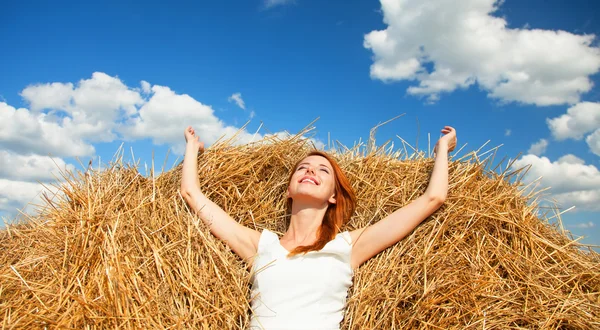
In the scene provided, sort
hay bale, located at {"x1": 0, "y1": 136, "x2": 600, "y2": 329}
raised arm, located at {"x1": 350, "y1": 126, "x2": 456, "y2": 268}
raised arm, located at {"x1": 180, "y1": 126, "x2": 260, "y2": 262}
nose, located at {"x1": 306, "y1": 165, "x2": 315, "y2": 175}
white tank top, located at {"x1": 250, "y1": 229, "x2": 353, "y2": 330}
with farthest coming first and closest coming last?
nose, located at {"x1": 306, "y1": 165, "x2": 315, "y2": 175} → raised arm, located at {"x1": 180, "y1": 126, "x2": 260, "y2": 262} → raised arm, located at {"x1": 350, "y1": 126, "x2": 456, "y2": 268} → white tank top, located at {"x1": 250, "y1": 229, "x2": 353, "y2": 330} → hay bale, located at {"x1": 0, "y1": 136, "x2": 600, "y2": 329}

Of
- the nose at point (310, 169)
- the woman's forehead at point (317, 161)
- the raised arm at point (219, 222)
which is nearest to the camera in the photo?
the raised arm at point (219, 222)

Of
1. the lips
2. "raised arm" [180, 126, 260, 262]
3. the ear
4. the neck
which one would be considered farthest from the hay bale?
the lips

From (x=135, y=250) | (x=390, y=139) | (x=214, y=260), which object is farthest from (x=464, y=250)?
(x=135, y=250)

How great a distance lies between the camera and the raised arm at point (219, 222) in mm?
2971

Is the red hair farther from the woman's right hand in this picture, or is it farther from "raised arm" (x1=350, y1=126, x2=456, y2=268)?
the woman's right hand

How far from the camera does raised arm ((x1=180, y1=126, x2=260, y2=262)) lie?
297 cm

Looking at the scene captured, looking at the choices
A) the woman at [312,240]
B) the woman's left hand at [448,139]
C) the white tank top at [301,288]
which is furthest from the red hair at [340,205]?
the woman's left hand at [448,139]

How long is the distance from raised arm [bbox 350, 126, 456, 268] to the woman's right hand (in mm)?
1467

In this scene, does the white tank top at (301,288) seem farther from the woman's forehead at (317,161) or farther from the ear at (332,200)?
the woman's forehead at (317,161)

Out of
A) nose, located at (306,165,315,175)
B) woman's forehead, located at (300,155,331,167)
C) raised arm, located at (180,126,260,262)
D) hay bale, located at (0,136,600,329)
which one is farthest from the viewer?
woman's forehead, located at (300,155,331,167)

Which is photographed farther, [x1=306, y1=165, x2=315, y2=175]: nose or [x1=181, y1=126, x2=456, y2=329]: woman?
[x1=306, y1=165, x2=315, y2=175]: nose

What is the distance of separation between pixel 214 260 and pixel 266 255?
0.36 metres

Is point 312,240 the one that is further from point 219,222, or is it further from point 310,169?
point 219,222

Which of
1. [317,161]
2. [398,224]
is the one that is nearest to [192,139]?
[317,161]
